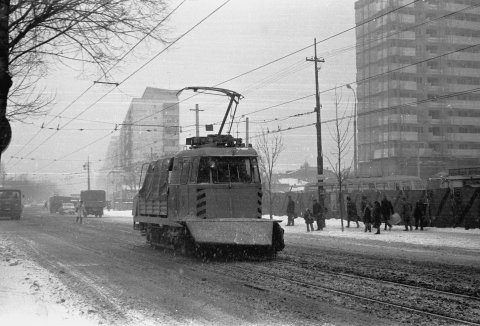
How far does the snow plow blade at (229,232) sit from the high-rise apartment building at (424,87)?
6782 cm

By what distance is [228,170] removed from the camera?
52.6 ft

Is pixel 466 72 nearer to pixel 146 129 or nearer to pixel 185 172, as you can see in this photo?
pixel 146 129

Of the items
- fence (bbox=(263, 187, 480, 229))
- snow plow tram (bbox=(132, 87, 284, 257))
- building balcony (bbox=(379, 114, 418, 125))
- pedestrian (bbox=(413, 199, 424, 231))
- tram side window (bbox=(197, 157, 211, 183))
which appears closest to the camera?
snow plow tram (bbox=(132, 87, 284, 257))

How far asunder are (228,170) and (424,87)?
7382 centimetres

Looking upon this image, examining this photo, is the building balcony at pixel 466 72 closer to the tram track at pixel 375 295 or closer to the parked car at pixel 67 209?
the parked car at pixel 67 209

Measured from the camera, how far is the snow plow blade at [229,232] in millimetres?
14633

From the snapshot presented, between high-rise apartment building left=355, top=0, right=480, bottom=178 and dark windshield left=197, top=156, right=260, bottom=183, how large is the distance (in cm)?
6654

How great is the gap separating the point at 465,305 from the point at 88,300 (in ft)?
19.4

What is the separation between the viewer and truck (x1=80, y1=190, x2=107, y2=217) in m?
61.8

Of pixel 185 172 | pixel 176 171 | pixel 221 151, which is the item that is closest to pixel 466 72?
pixel 221 151

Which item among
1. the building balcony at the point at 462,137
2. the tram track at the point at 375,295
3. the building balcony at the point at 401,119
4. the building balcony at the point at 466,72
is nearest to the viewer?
the tram track at the point at 375,295

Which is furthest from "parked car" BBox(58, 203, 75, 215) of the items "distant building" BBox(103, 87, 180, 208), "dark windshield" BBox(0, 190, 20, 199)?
"distant building" BBox(103, 87, 180, 208)

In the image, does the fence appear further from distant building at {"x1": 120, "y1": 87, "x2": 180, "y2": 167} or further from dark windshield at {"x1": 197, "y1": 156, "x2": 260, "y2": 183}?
distant building at {"x1": 120, "y1": 87, "x2": 180, "y2": 167}

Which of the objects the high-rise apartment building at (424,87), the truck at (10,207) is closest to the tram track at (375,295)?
the truck at (10,207)
